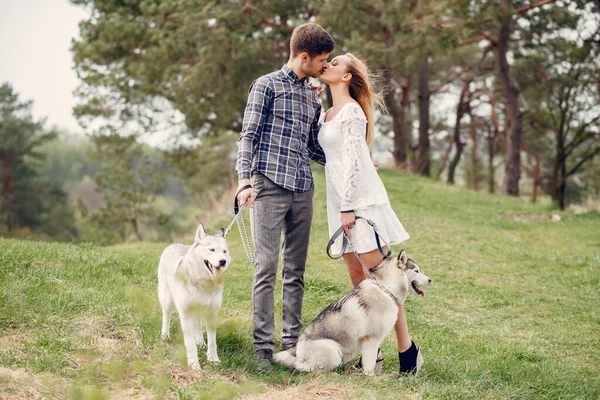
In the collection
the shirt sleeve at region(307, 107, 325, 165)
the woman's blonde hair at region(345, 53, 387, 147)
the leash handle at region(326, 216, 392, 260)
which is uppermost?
the woman's blonde hair at region(345, 53, 387, 147)

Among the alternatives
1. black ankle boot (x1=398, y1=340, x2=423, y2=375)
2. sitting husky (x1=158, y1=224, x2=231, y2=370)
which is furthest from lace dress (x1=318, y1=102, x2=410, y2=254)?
sitting husky (x1=158, y1=224, x2=231, y2=370)

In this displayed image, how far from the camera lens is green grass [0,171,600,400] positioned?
13.3 ft

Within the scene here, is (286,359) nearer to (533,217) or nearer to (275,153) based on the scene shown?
(275,153)

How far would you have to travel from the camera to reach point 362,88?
493cm

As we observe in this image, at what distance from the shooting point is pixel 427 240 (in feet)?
39.0

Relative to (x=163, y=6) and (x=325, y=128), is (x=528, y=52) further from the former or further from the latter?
(x=325, y=128)

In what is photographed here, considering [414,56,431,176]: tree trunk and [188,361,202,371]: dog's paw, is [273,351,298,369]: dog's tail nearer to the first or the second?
[188,361,202,371]: dog's paw

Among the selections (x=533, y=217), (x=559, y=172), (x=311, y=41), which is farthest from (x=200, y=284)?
(x=559, y=172)

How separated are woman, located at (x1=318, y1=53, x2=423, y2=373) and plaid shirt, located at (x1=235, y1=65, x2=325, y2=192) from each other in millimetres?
221

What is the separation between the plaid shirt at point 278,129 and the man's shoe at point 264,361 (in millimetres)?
1281

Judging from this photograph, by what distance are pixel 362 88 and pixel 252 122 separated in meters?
0.98

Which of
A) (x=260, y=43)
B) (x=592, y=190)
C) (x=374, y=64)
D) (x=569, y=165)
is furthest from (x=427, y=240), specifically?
(x=592, y=190)

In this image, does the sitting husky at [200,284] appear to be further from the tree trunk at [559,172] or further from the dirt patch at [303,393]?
the tree trunk at [559,172]

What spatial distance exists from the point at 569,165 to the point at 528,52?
10122 mm
